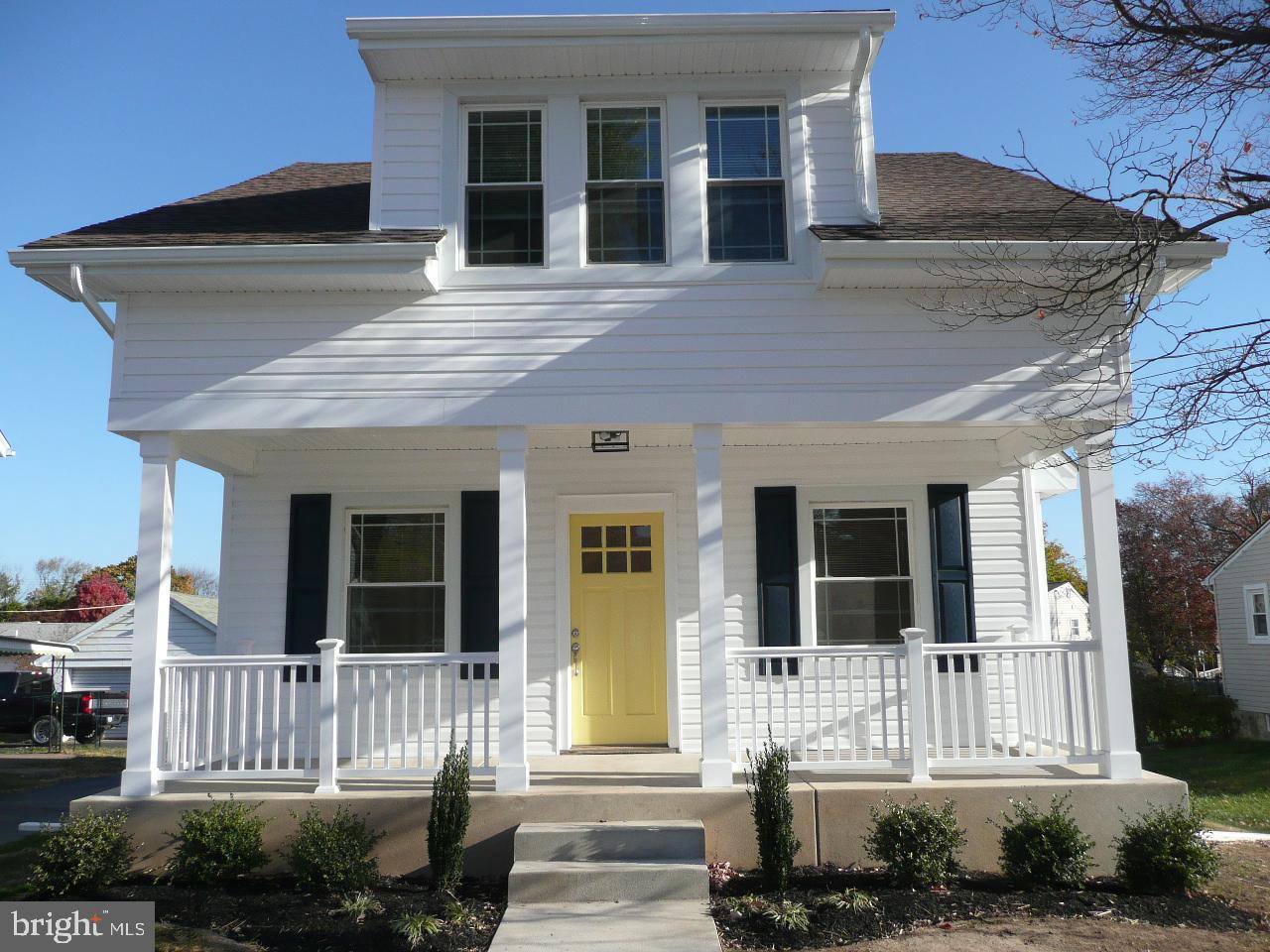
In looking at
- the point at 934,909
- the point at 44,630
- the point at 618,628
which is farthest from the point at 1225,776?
the point at 44,630

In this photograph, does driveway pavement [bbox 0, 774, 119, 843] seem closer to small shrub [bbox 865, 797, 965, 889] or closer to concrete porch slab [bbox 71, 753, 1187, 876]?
concrete porch slab [bbox 71, 753, 1187, 876]

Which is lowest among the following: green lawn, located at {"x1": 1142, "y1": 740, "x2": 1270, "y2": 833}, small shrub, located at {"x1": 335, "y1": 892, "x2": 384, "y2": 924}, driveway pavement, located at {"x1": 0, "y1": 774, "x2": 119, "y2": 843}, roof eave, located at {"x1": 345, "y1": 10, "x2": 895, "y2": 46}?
green lawn, located at {"x1": 1142, "y1": 740, "x2": 1270, "y2": 833}

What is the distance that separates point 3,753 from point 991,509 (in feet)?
55.8

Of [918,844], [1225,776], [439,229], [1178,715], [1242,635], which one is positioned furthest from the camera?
[1242,635]

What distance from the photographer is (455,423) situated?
7.32 meters

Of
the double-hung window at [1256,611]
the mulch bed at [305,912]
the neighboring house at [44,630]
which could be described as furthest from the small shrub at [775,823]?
the neighboring house at [44,630]

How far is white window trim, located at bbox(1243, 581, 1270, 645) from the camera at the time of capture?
2117 centimetres

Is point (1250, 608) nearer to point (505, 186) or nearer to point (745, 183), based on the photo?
point (745, 183)

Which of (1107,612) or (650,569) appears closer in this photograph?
(1107,612)

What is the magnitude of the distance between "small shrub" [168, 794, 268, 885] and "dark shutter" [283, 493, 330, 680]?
7.36 ft

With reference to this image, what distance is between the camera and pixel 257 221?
25.7 ft

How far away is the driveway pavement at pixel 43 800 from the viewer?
32.4 feet

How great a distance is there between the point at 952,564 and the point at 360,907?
18.3ft

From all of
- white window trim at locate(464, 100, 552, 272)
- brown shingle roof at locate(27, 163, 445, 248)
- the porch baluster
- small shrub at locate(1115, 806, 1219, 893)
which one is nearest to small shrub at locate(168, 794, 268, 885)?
brown shingle roof at locate(27, 163, 445, 248)
